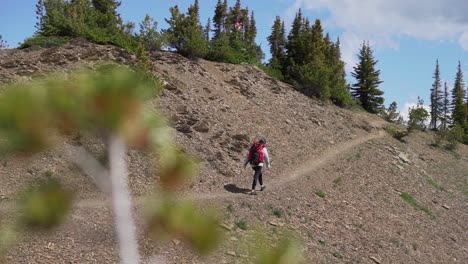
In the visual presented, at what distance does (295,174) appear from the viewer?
63.1 feet

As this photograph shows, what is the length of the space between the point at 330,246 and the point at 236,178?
500cm

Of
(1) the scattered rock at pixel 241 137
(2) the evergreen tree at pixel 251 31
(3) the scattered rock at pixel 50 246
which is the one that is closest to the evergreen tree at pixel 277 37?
(2) the evergreen tree at pixel 251 31

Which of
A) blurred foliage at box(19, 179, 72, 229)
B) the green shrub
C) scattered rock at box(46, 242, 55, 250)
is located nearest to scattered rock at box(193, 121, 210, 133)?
the green shrub

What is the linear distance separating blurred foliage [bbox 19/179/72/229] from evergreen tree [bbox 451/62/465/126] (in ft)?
188

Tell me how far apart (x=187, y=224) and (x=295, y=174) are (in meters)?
16.9

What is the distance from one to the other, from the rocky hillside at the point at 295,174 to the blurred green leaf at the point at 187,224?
453cm

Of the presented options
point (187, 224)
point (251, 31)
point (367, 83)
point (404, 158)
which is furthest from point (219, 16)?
point (187, 224)

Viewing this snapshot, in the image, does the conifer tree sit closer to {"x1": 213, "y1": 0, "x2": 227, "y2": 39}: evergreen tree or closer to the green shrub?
{"x1": 213, "y1": 0, "x2": 227, "y2": 39}: evergreen tree

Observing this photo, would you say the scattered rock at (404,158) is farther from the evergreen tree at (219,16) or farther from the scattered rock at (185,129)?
the evergreen tree at (219,16)

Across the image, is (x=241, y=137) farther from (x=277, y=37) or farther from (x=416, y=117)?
(x=277, y=37)

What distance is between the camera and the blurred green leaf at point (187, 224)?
8.64 ft

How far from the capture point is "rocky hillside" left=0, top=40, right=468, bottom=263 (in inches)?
497

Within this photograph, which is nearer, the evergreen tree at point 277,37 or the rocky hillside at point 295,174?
the rocky hillside at point 295,174

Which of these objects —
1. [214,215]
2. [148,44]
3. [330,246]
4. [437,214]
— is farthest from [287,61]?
[214,215]
